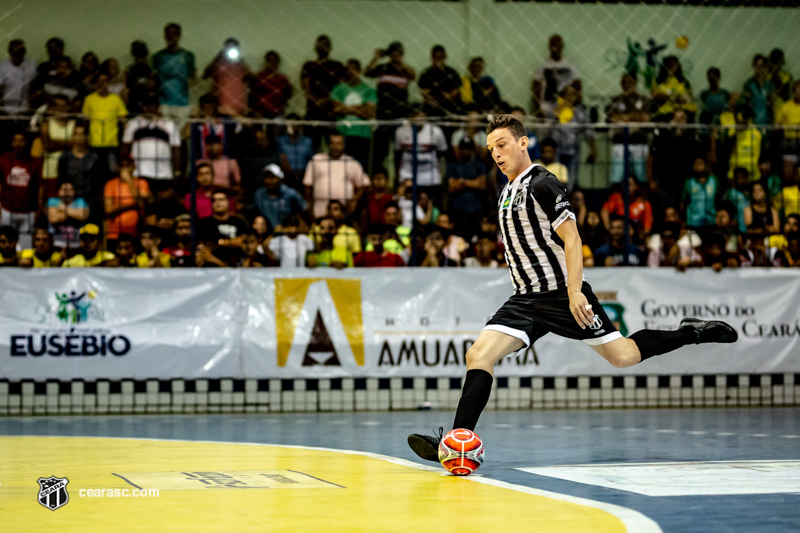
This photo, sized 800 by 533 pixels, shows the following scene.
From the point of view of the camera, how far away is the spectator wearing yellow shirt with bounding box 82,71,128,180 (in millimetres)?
10570

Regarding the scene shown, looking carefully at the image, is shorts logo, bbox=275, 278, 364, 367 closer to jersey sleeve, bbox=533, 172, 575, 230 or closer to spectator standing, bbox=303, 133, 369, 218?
spectator standing, bbox=303, 133, 369, 218

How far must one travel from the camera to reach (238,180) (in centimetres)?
1070

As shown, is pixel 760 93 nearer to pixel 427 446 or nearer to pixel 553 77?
pixel 553 77

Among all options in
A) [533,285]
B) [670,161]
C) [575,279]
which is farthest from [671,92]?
[575,279]

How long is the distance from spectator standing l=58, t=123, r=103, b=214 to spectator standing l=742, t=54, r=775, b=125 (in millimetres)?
8066

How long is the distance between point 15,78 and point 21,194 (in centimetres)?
244

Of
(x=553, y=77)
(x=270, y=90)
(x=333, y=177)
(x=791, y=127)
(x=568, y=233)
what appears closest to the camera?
(x=568, y=233)

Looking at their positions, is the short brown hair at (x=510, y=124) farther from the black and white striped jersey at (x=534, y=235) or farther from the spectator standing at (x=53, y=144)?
the spectator standing at (x=53, y=144)

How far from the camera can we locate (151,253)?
9.91m

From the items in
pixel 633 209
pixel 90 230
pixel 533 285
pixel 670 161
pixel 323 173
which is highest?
pixel 670 161

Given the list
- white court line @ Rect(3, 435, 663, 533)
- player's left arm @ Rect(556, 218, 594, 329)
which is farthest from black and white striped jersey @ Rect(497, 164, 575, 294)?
white court line @ Rect(3, 435, 663, 533)

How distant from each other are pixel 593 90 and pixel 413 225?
429 centimetres

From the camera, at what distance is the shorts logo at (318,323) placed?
31.8 ft

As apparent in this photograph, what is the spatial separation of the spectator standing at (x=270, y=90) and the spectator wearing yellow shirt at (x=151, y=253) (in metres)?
2.80
